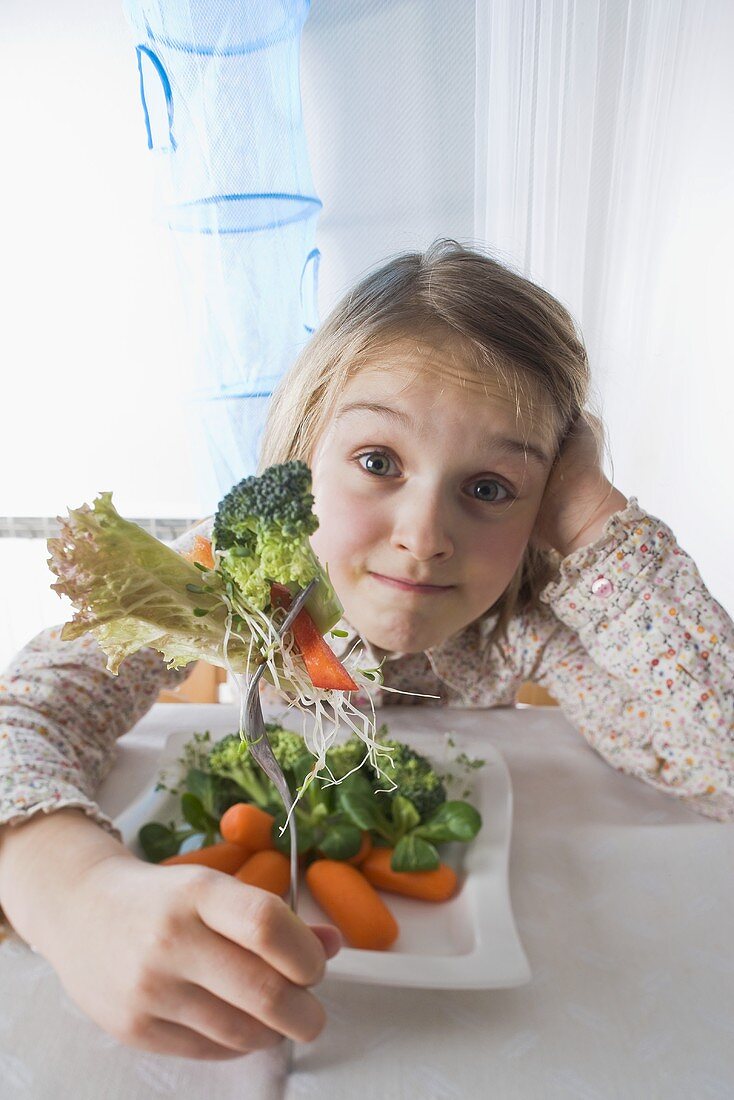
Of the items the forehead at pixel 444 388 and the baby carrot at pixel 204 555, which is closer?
the baby carrot at pixel 204 555

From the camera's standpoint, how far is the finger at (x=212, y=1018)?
1.63ft

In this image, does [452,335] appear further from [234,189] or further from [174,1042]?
[234,189]

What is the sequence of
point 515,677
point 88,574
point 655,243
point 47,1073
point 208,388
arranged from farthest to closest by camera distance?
point 208,388 < point 655,243 < point 515,677 < point 47,1073 < point 88,574

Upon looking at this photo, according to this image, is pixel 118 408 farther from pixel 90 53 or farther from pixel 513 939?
pixel 513 939

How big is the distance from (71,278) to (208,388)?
1.42ft

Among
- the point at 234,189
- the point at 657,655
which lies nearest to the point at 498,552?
the point at 657,655

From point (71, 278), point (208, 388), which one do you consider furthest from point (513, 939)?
point (71, 278)

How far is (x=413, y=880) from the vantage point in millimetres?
682

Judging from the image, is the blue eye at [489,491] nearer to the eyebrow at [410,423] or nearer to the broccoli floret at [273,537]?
the eyebrow at [410,423]

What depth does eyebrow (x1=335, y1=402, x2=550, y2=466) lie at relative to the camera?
0.73m

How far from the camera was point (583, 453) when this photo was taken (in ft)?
3.07

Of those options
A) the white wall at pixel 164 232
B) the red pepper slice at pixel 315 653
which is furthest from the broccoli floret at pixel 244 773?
the white wall at pixel 164 232

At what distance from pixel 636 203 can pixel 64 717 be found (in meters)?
1.42

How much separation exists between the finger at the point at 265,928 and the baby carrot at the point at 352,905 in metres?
0.13
